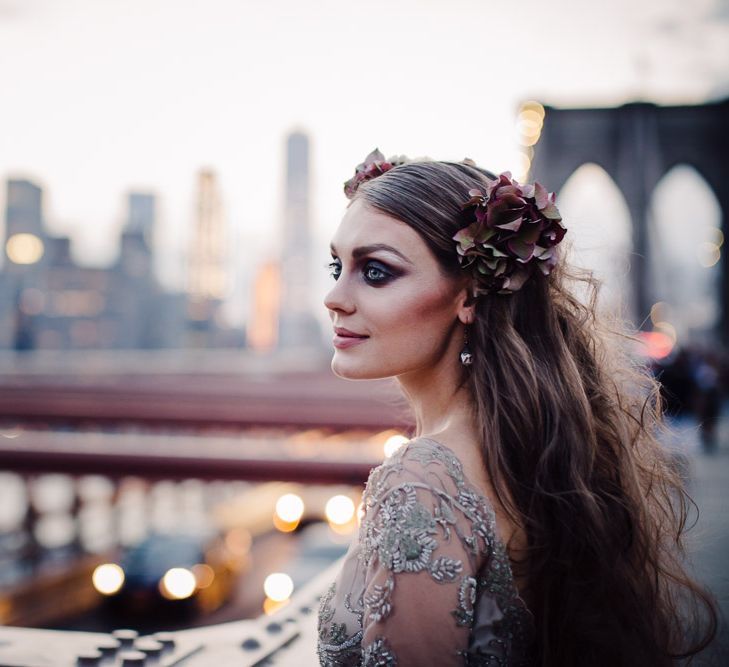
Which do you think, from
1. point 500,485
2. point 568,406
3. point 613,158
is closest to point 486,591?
point 500,485

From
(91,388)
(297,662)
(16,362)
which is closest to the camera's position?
(297,662)

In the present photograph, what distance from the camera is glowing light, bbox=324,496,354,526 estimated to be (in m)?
8.24

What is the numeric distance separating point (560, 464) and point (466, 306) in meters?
0.45

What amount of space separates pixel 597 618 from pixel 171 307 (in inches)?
3438

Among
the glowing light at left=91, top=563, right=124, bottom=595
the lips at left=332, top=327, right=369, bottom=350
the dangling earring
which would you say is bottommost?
the glowing light at left=91, top=563, right=124, bottom=595

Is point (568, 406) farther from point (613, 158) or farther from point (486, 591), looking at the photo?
point (613, 158)

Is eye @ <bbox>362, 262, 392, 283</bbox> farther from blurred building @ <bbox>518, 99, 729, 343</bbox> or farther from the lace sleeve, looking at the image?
blurred building @ <bbox>518, 99, 729, 343</bbox>

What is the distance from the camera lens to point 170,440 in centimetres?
623

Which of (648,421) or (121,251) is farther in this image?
(121,251)

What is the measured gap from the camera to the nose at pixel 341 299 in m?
1.83

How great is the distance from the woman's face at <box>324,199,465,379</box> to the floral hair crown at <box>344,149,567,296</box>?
0.09 metres

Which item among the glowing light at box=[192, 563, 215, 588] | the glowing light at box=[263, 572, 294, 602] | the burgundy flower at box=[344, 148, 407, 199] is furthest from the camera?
the glowing light at box=[192, 563, 215, 588]

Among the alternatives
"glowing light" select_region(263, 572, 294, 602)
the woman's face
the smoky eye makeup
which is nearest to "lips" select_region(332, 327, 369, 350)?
the woman's face

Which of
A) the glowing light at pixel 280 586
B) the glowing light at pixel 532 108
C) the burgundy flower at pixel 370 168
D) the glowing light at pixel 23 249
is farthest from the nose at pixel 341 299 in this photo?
the glowing light at pixel 532 108
